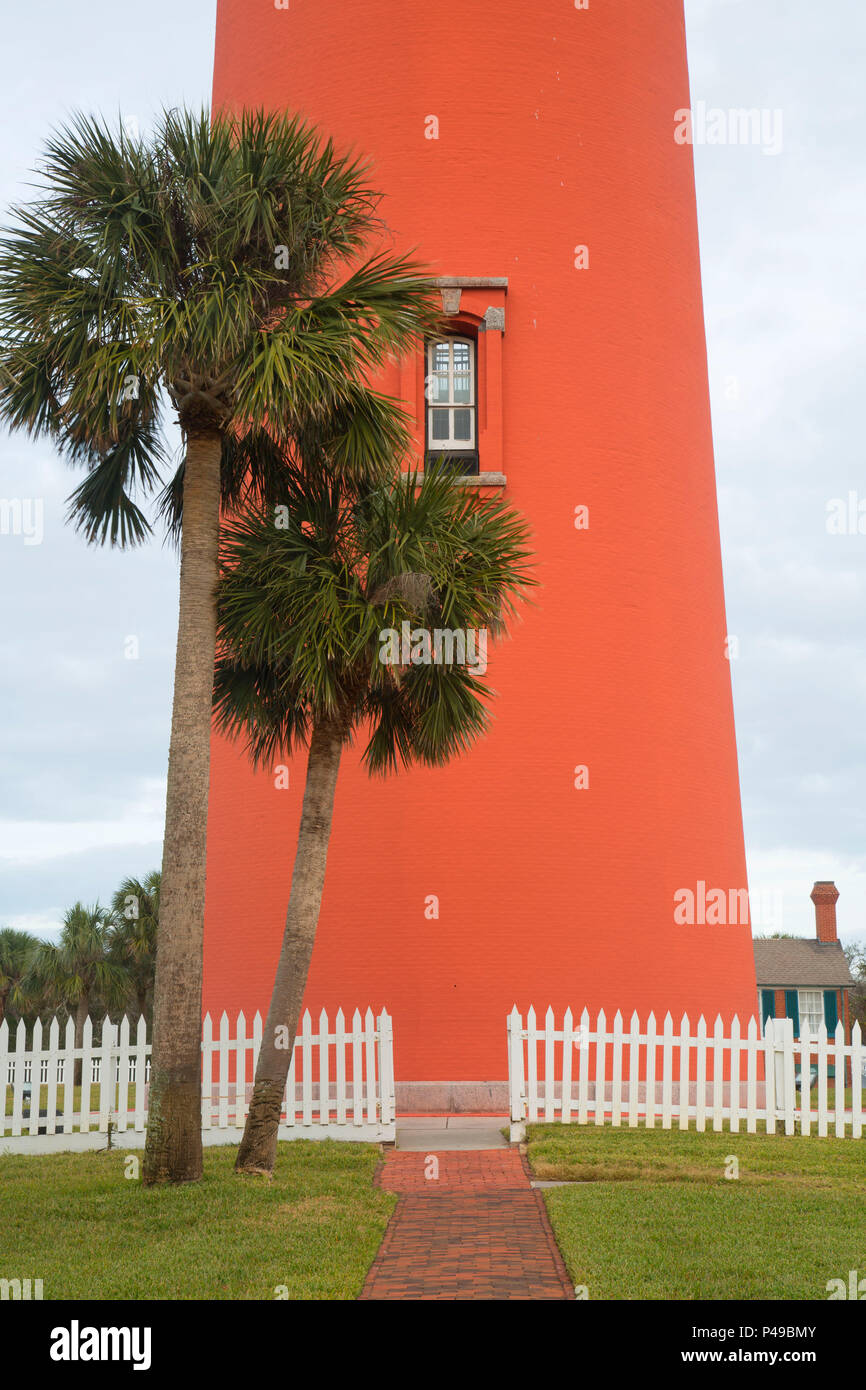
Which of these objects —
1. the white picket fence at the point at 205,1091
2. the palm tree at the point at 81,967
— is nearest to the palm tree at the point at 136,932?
the palm tree at the point at 81,967

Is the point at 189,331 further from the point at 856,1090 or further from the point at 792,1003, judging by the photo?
the point at 792,1003

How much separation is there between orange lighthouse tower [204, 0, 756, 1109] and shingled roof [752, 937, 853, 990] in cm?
2304

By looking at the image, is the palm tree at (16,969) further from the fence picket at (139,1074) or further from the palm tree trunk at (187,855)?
the palm tree trunk at (187,855)

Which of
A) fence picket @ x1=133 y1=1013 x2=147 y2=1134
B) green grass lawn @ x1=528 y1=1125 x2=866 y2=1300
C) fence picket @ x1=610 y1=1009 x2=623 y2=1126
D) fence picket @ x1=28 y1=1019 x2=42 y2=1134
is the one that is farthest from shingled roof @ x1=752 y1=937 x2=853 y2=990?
fence picket @ x1=28 y1=1019 x2=42 y2=1134

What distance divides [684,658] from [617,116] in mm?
7102

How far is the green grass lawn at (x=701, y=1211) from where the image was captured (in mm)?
7500

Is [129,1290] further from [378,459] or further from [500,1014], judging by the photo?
[500,1014]

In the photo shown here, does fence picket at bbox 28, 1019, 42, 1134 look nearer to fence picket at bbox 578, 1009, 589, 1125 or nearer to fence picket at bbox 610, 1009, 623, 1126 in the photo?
fence picket at bbox 578, 1009, 589, 1125

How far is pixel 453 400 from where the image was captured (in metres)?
17.2

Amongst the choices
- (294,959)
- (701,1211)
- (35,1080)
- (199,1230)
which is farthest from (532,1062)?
(199,1230)

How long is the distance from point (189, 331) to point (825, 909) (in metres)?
35.2

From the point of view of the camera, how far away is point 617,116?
59.0 feet

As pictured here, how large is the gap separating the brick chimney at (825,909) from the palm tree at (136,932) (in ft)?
64.5

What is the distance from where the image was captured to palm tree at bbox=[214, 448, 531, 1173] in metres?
10.8
